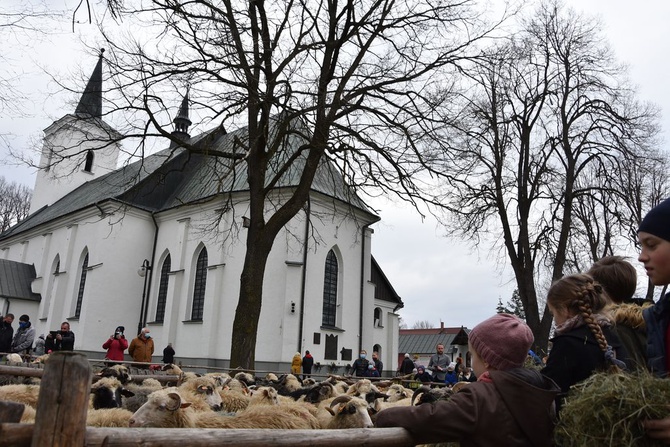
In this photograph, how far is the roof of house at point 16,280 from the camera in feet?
115

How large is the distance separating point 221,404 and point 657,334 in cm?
604

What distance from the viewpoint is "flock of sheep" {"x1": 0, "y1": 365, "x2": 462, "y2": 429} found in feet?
17.0

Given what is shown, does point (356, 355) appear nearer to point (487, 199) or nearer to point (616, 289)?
point (487, 199)

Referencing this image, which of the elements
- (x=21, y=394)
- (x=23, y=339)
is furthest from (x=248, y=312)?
(x=21, y=394)

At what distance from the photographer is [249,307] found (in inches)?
529

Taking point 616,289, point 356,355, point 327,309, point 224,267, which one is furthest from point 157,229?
point 616,289

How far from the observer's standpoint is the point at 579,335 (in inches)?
124

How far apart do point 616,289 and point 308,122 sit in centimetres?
1057

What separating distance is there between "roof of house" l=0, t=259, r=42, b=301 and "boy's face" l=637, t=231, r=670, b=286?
128 ft

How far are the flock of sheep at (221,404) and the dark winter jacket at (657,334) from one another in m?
1.98

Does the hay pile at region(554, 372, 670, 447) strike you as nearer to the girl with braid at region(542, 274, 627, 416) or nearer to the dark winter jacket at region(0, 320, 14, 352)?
the girl with braid at region(542, 274, 627, 416)

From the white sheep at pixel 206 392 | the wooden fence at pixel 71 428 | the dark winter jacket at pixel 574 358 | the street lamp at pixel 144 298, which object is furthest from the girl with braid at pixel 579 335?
the street lamp at pixel 144 298

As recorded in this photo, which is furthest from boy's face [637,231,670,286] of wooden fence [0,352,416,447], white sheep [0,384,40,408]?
white sheep [0,384,40,408]

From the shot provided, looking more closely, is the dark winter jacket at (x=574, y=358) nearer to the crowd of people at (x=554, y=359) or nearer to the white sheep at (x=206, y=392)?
the crowd of people at (x=554, y=359)
